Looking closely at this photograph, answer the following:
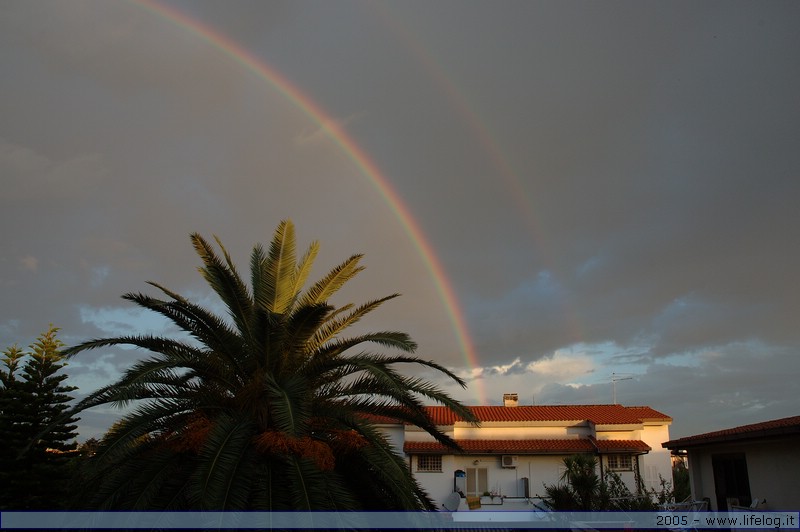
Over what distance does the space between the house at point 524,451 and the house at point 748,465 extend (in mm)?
11522

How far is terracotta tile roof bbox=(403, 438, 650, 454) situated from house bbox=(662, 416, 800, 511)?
10.9 m

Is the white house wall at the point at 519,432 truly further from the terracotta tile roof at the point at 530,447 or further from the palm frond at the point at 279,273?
the palm frond at the point at 279,273

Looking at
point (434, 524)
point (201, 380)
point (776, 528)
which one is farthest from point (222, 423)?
point (776, 528)

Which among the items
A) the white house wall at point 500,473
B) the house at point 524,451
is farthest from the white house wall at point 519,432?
the white house wall at point 500,473

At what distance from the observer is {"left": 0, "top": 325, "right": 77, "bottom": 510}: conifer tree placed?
58.9 feet

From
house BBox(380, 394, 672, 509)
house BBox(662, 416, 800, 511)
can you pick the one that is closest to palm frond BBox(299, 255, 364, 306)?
house BBox(662, 416, 800, 511)

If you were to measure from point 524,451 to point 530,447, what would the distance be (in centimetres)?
61

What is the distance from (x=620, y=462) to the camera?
1197 inches

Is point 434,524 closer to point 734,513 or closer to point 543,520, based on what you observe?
point 734,513

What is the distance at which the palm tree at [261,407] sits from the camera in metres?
8.37


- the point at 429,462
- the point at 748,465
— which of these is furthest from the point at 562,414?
the point at 748,465

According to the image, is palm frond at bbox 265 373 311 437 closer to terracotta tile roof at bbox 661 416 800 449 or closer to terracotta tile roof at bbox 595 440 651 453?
terracotta tile roof at bbox 661 416 800 449

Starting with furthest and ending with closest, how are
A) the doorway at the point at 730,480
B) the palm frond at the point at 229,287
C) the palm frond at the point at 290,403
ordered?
the doorway at the point at 730,480 → the palm frond at the point at 229,287 → the palm frond at the point at 290,403

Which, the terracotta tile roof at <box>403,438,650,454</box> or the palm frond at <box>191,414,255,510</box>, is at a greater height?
the terracotta tile roof at <box>403,438,650,454</box>
